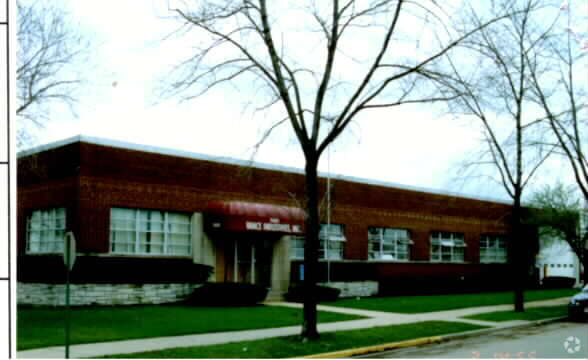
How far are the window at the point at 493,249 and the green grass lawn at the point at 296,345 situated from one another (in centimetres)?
2569

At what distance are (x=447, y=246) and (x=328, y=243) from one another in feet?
38.4

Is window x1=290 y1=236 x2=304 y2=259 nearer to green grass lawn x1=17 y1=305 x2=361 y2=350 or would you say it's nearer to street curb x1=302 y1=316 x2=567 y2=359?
green grass lawn x1=17 y1=305 x2=361 y2=350

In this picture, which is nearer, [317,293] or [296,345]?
[296,345]

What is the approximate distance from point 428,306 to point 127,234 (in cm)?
1191

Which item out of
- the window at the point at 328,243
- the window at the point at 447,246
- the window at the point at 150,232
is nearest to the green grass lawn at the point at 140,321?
the window at the point at 150,232

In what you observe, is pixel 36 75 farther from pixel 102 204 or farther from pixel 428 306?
pixel 428 306

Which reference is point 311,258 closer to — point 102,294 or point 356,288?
point 102,294

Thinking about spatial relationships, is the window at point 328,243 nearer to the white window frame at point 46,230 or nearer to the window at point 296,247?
the window at point 296,247

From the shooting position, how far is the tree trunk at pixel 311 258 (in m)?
14.8

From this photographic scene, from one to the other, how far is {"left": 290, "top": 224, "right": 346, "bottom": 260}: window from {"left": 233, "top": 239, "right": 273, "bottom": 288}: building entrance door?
189 centimetres

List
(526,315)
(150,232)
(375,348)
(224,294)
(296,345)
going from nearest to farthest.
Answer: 1. (296,345)
2. (375,348)
3. (526,315)
4. (224,294)
5. (150,232)

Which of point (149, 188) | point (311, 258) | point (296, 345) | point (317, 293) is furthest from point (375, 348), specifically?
point (149, 188)

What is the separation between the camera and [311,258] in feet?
50.0

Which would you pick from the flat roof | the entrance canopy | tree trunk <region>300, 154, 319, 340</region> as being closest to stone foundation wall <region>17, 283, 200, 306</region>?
the entrance canopy
